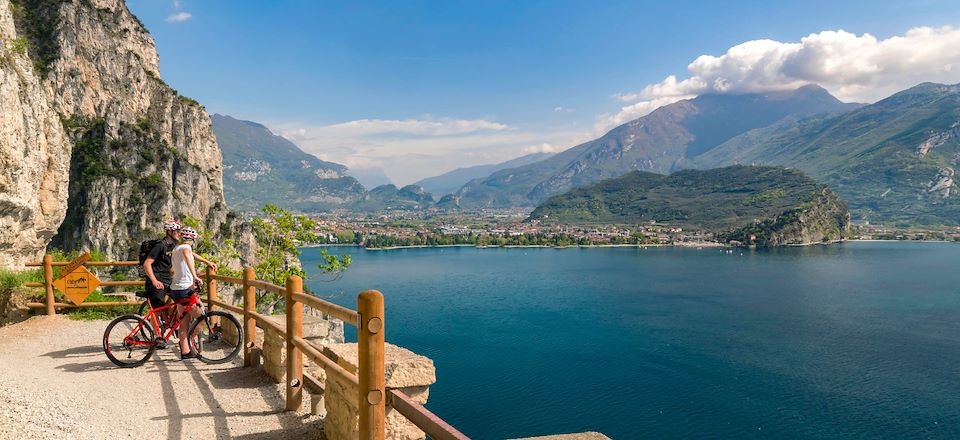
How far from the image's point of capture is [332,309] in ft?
18.0

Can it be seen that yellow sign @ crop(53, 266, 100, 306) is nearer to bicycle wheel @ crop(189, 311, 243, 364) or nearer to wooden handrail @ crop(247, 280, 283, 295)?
bicycle wheel @ crop(189, 311, 243, 364)

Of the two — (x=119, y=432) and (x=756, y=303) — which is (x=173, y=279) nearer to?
(x=119, y=432)

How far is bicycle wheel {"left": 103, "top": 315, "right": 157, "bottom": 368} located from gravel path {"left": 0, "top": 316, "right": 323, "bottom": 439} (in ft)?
0.54

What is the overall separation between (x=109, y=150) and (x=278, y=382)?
264 feet

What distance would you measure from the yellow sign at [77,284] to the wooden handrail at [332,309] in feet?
31.6

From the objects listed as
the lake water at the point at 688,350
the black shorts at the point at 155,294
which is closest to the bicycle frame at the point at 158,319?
the black shorts at the point at 155,294

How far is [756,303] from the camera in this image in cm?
8144

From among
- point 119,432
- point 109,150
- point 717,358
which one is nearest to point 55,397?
point 119,432

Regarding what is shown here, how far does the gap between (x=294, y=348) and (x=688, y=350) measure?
54.9 metres

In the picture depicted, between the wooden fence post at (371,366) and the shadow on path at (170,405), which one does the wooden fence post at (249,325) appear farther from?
the wooden fence post at (371,366)

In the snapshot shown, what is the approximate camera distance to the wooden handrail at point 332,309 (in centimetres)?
487

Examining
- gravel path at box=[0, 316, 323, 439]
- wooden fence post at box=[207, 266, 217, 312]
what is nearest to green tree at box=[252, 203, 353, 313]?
wooden fence post at box=[207, 266, 217, 312]

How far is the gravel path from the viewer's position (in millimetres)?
6523

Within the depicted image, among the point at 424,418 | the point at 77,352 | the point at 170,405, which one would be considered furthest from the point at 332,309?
the point at 77,352
